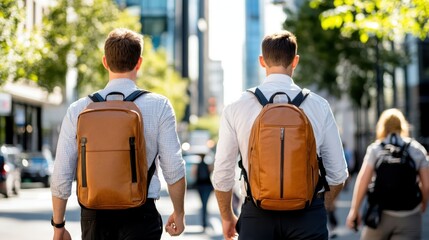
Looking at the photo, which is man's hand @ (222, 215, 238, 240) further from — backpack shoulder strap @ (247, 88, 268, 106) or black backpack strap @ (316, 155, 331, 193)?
backpack shoulder strap @ (247, 88, 268, 106)

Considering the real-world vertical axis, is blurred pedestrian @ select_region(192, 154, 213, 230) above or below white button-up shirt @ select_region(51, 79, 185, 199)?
below

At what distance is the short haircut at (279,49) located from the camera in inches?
222

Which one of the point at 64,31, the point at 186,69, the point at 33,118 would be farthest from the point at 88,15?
the point at 186,69

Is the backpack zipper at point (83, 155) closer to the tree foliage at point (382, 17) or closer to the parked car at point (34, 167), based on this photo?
the tree foliage at point (382, 17)

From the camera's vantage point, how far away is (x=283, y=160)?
17.1 ft

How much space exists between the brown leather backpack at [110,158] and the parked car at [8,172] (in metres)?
26.0

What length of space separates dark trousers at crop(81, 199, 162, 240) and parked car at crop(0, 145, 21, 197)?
25.9 meters

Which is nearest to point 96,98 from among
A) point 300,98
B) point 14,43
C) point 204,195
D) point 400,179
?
point 300,98

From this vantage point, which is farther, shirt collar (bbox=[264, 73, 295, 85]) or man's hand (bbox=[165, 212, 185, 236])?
man's hand (bbox=[165, 212, 185, 236])

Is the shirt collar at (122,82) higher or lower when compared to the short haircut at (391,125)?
higher

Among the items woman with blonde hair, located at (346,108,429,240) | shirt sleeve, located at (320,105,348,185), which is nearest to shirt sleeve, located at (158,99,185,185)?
shirt sleeve, located at (320,105,348,185)

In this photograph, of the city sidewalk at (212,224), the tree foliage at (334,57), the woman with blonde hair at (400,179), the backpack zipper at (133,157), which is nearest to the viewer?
the backpack zipper at (133,157)

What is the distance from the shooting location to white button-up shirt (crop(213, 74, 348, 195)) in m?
5.58

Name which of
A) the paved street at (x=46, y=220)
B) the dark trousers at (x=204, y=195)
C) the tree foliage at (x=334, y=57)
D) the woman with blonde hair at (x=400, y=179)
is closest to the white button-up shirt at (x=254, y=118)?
the woman with blonde hair at (x=400, y=179)
